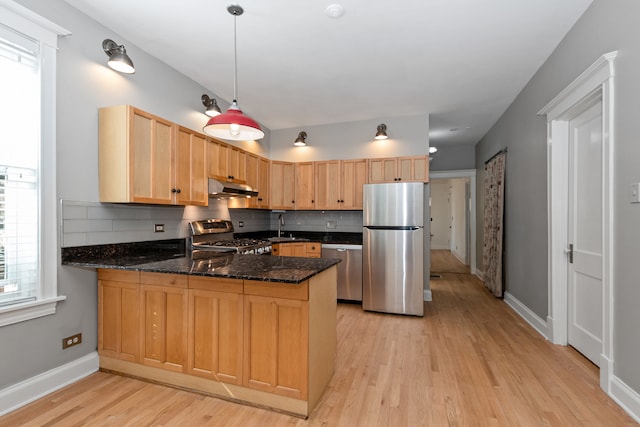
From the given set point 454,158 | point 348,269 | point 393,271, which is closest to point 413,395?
point 393,271

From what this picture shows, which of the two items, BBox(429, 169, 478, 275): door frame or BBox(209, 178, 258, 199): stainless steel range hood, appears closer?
BBox(209, 178, 258, 199): stainless steel range hood

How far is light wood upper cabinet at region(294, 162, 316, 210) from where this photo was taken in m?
5.01

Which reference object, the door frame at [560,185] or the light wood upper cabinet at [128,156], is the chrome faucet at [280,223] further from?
the door frame at [560,185]

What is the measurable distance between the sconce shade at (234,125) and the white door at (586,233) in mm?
2826

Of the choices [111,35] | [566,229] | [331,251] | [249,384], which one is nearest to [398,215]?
[331,251]

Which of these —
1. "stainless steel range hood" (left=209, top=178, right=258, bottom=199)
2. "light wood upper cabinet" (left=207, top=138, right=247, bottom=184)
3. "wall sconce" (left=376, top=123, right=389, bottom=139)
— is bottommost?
"stainless steel range hood" (left=209, top=178, right=258, bottom=199)

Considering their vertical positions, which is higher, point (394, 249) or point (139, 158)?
point (139, 158)

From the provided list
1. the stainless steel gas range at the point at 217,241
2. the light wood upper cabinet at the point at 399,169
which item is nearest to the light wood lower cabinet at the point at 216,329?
the stainless steel gas range at the point at 217,241

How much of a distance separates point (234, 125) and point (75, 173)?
4.46 ft

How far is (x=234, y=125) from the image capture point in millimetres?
2201

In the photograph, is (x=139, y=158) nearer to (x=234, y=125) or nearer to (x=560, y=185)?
(x=234, y=125)

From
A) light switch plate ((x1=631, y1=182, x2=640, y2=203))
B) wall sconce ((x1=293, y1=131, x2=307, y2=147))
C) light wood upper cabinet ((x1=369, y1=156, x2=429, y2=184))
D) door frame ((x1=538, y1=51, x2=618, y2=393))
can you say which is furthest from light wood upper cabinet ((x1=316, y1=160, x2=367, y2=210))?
light switch plate ((x1=631, y1=182, x2=640, y2=203))

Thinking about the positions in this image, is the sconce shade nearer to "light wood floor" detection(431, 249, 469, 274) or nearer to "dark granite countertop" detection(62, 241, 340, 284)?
"dark granite countertop" detection(62, 241, 340, 284)

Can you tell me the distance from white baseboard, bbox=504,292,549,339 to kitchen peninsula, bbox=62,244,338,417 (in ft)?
8.08
